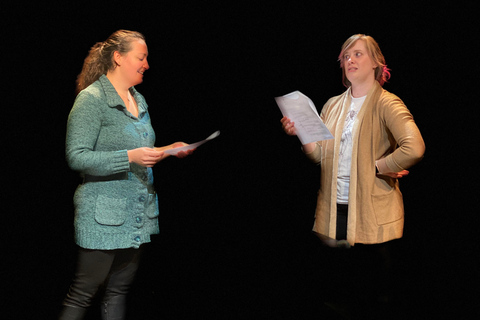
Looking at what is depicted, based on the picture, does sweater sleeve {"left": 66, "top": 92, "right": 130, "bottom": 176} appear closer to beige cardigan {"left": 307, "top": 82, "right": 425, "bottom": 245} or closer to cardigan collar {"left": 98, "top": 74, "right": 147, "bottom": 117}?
cardigan collar {"left": 98, "top": 74, "right": 147, "bottom": 117}

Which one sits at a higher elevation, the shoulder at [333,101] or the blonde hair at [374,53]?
the blonde hair at [374,53]

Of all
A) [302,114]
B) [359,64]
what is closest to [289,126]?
[302,114]

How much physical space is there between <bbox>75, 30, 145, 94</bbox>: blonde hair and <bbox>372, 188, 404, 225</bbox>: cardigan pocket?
4.16 ft

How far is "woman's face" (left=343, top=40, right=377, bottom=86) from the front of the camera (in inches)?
88.0

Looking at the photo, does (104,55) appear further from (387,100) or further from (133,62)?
(387,100)

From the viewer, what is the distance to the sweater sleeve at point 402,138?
81.1 inches

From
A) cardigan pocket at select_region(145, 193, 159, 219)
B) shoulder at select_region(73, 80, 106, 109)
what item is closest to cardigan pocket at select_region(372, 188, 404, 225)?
cardigan pocket at select_region(145, 193, 159, 219)

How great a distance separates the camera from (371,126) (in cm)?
220

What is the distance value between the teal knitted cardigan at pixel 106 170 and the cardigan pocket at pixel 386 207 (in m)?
1.02

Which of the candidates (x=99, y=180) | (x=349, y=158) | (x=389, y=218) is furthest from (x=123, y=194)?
(x=389, y=218)

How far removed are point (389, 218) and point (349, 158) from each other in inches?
12.8

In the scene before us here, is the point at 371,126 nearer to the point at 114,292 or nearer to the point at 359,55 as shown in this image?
the point at 359,55

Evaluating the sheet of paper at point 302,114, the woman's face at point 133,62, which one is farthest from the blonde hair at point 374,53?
the woman's face at point 133,62

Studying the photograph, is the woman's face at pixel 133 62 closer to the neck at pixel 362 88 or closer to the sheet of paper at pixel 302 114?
the sheet of paper at pixel 302 114
